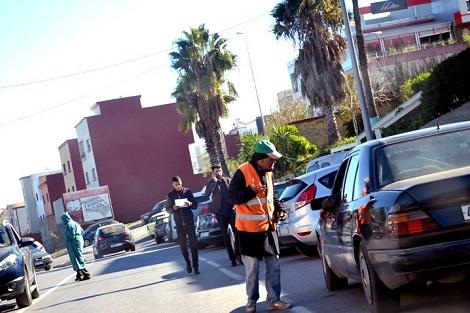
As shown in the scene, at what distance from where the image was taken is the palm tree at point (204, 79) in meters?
41.4

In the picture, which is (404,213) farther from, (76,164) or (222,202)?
(76,164)

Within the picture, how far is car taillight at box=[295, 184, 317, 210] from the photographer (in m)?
13.2

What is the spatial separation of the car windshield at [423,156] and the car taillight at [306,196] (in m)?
5.97

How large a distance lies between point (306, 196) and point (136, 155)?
52.8 m

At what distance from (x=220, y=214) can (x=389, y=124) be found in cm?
1778

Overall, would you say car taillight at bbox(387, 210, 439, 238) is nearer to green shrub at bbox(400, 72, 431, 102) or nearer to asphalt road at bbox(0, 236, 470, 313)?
asphalt road at bbox(0, 236, 470, 313)

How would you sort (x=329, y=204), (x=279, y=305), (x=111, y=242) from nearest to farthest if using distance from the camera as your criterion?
1. (x=329, y=204)
2. (x=279, y=305)
3. (x=111, y=242)

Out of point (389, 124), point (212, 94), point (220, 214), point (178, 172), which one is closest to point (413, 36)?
point (178, 172)

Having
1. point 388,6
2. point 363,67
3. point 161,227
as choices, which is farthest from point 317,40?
point 388,6

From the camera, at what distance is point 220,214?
48.1ft

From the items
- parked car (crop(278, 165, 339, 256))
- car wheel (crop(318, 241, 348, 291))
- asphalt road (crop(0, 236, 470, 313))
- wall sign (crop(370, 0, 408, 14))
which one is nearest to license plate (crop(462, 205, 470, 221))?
asphalt road (crop(0, 236, 470, 313))

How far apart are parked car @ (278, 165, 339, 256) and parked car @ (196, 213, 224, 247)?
→ 25.0 feet

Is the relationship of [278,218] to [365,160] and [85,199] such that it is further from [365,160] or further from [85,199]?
[85,199]

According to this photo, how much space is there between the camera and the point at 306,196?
1321cm
